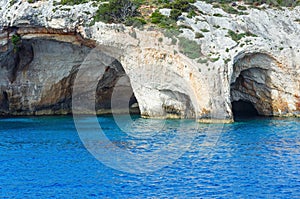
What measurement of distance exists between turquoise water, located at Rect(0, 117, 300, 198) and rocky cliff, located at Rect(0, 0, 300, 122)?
5203mm

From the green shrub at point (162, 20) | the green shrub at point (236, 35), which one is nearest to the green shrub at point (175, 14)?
the green shrub at point (162, 20)

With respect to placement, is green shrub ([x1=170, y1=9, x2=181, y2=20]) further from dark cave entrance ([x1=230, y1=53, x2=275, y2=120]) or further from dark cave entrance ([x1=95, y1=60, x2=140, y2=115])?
dark cave entrance ([x1=95, y1=60, x2=140, y2=115])

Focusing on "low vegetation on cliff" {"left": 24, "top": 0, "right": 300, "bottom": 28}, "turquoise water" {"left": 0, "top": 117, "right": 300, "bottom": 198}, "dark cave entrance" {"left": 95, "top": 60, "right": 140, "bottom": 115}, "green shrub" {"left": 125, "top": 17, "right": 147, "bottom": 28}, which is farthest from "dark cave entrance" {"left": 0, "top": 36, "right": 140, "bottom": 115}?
"turquoise water" {"left": 0, "top": 117, "right": 300, "bottom": 198}

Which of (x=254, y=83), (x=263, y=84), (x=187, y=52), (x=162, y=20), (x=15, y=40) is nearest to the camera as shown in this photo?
(x=187, y=52)

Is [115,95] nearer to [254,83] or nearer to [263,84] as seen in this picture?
[254,83]

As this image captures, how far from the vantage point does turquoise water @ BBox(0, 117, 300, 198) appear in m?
19.2

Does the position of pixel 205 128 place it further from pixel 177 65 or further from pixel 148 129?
pixel 177 65

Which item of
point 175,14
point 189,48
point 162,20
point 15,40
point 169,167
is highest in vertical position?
point 175,14

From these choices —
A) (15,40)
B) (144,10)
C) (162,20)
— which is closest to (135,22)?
(162,20)

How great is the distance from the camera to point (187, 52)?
38688 mm

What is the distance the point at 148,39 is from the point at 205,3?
8.55 meters

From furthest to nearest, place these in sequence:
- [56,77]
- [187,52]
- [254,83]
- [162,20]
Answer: [56,77], [254,83], [162,20], [187,52]

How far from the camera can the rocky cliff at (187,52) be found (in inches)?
1503

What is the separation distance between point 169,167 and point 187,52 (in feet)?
57.1
